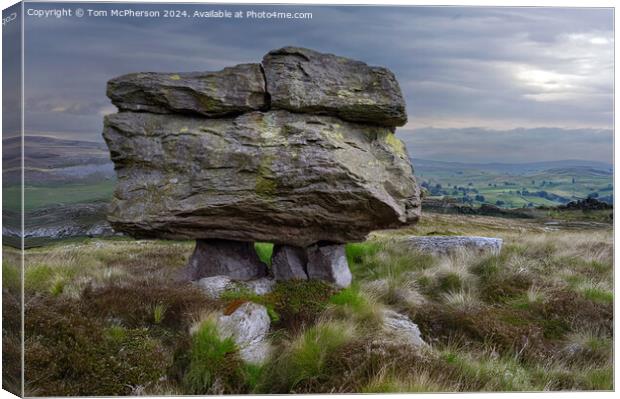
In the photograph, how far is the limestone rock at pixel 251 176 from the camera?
1123 cm

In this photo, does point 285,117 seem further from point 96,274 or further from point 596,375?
point 596,375

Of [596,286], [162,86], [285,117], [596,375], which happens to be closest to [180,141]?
[162,86]

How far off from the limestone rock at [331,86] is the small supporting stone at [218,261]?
3247mm

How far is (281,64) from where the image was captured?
458 inches

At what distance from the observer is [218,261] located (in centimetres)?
1318

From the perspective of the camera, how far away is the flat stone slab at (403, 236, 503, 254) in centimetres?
1755

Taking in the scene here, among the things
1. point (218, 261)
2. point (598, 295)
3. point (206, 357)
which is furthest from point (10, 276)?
point (598, 295)

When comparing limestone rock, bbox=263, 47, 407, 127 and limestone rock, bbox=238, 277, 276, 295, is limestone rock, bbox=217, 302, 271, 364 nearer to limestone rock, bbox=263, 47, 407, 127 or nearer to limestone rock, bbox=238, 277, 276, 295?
limestone rock, bbox=238, 277, 276, 295

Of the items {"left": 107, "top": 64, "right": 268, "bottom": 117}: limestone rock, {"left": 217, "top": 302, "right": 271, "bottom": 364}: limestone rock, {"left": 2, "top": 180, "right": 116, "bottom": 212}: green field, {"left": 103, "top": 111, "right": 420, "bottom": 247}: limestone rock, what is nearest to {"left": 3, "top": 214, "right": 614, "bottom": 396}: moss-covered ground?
{"left": 217, "top": 302, "right": 271, "bottom": 364}: limestone rock

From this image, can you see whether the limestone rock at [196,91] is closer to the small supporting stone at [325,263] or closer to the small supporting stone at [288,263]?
the small supporting stone at [288,263]

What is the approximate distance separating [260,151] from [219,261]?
3.02 metres

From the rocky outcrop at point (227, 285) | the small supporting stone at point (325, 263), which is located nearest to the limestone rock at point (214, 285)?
the rocky outcrop at point (227, 285)

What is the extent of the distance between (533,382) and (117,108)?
861 centimetres

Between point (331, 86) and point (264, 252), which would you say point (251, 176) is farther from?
point (264, 252)
